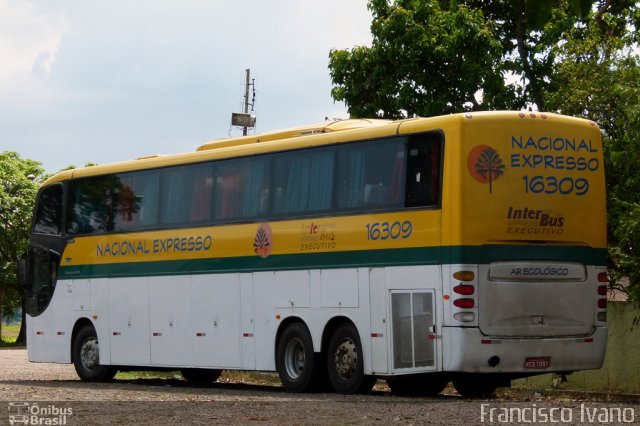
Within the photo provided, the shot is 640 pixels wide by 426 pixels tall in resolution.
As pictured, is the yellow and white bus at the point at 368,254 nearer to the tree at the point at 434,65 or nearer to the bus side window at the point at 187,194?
the bus side window at the point at 187,194

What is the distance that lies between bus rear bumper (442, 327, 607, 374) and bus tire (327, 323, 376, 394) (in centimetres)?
197

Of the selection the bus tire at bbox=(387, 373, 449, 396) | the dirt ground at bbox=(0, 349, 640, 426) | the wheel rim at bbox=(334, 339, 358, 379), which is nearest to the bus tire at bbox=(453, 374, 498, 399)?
the bus tire at bbox=(387, 373, 449, 396)

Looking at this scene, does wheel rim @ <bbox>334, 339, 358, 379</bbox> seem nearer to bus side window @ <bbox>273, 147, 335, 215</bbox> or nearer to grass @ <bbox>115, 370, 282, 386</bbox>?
bus side window @ <bbox>273, 147, 335, 215</bbox>

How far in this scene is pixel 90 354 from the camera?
24.0 metres

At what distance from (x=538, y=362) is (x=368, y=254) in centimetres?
271

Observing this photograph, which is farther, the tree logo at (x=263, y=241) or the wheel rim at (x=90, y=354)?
the wheel rim at (x=90, y=354)

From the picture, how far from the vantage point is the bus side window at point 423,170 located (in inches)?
645

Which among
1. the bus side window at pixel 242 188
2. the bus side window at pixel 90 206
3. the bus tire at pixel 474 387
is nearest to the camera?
the bus tire at pixel 474 387

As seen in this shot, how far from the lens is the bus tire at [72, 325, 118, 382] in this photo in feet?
78.0

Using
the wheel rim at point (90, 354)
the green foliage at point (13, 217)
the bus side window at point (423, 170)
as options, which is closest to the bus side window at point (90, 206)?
the wheel rim at point (90, 354)

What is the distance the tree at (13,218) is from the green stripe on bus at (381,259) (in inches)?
2014

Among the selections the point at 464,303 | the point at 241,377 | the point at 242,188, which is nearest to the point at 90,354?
the point at 241,377

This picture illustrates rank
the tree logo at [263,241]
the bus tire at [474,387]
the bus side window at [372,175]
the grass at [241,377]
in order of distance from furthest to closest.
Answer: the grass at [241,377] → the tree logo at [263,241] → the bus tire at [474,387] → the bus side window at [372,175]

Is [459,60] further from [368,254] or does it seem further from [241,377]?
[368,254]
